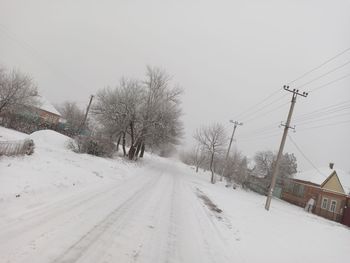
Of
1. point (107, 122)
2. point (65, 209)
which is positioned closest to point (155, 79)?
point (107, 122)

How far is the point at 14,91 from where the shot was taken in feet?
109

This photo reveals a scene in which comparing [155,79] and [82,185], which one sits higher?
[155,79]

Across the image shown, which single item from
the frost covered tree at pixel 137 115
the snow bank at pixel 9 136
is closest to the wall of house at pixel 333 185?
the frost covered tree at pixel 137 115

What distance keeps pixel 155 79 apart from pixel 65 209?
105 ft

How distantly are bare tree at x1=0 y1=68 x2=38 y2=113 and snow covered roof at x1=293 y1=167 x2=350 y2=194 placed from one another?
39.5 metres

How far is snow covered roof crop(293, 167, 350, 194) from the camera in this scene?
140 feet

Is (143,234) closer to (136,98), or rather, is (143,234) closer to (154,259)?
(154,259)

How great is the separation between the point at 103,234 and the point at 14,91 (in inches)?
1257

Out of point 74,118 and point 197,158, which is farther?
point 197,158

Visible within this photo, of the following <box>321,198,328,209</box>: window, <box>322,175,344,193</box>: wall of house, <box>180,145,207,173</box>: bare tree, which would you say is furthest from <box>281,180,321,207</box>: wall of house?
<box>180,145,207,173</box>: bare tree

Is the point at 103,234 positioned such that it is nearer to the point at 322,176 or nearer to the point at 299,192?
the point at 322,176

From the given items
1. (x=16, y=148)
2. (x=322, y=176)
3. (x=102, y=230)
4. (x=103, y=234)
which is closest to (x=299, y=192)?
(x=322, y=176)

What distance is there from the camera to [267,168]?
→ 57156mm

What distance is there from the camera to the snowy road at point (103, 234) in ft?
16.5
